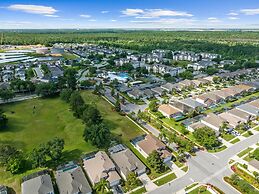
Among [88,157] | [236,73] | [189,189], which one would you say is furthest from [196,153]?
[236,73]

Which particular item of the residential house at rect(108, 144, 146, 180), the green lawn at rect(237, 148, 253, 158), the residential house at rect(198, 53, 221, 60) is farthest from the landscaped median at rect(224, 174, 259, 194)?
the residential house at rect(198, 53, 221, 60)

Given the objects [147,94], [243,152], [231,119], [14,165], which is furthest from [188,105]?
[14,165]

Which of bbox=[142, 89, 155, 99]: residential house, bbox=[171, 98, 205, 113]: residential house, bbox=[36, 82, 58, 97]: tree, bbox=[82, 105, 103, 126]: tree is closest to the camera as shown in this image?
bbox=[82, 105, 103, 126]: tree

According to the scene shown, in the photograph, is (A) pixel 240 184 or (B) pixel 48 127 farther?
(B) pixel 48 127

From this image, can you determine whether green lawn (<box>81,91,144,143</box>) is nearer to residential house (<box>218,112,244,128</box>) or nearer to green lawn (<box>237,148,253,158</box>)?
green lawn (<box>237,148,253,158</box>)

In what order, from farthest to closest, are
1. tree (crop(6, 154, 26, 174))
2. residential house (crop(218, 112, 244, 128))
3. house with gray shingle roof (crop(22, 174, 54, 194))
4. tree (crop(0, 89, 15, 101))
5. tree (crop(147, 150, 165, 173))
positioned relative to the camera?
→ tree (crop(0, 89, 15, 101)) < residential house (crop(218, 112, 244, 128)) < tree (crop(147, 150, 165, 173)) < tree (crop(6, 154, 26, 174)) < house with gray shingle roof (crop(22, 174, 54, 194))

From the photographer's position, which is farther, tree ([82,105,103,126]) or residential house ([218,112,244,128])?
residential house ([218,112,244,128])

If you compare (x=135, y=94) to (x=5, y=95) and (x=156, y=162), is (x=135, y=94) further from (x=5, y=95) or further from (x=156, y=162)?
(x=5, y=95)

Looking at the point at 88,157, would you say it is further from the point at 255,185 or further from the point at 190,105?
the point at 190,105
